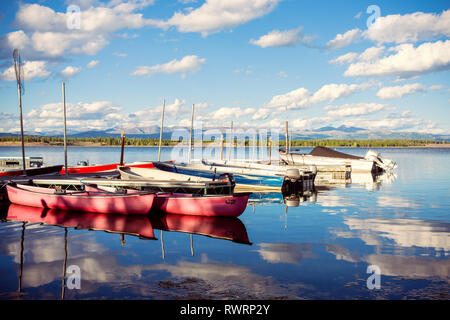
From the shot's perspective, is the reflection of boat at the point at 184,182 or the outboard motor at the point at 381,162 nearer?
the reflection of boat at the point at 184,182

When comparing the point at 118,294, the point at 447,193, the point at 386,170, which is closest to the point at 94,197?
the point at 118,294

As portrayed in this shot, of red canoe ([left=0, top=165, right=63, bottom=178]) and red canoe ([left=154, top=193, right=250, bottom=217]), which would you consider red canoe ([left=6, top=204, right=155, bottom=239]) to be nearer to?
red canoe ([left=154, top=193, right=250, bottom=217])

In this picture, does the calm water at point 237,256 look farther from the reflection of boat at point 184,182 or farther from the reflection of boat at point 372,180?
the reflection of boat at point 372,180

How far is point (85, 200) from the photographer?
82.8 feet

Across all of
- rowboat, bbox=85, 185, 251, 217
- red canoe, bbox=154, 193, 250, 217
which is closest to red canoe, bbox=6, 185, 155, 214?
rowboat, bbox=85, 185, 251, 217

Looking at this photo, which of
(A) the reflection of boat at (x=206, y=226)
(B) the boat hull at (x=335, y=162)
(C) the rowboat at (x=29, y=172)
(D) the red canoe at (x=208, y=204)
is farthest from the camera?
(B) the boat hull at (x=335, y=162)

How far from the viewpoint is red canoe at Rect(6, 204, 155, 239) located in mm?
20969

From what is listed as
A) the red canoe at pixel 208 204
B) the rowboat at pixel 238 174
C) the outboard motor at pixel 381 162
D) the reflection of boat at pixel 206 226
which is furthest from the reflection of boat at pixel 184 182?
the outboard motor at pixel 381 162

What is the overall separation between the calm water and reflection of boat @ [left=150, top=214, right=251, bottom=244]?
6 centimetres

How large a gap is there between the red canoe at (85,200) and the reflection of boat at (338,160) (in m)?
43.6

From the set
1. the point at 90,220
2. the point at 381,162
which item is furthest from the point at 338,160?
the point at 90,220

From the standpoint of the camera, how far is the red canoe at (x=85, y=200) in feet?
78.6

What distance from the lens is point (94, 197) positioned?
24750 millimetres
